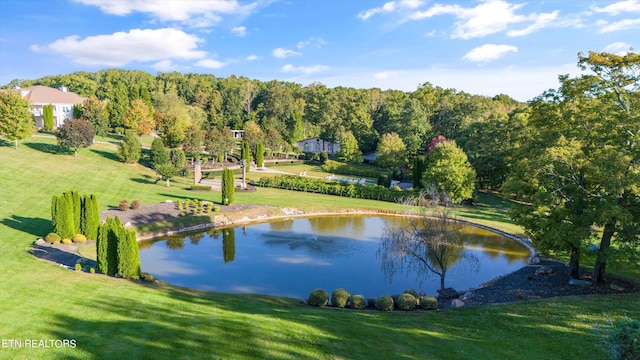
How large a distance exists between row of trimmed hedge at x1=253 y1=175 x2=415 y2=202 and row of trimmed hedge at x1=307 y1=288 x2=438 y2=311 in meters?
24.9

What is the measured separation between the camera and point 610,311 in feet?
45.1

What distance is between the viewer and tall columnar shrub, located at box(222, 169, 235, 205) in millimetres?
32562

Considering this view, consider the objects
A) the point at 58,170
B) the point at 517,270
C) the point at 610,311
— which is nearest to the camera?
the point at 610,311

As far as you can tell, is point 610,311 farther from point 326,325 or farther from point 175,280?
point 175,280

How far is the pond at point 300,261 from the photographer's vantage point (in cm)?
1911

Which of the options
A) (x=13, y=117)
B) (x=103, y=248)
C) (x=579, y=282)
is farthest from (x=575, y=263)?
(x=13, y=117)

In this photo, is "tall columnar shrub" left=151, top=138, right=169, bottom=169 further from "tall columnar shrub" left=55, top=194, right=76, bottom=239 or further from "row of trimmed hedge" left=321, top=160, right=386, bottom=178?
"row of trimmed hedge" left=321, top=160, right=386, bottom=178

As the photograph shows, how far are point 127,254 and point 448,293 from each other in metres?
15.4

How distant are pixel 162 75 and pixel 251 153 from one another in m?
80.2

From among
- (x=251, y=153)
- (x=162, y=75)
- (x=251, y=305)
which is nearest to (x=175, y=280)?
(x=251, y=305)

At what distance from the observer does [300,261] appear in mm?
22500

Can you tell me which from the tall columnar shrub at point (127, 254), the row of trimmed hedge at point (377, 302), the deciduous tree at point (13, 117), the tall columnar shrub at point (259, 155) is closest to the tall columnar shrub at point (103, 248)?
the tall columnar shrub at point (127, 254)

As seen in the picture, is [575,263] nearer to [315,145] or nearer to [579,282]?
[579,282]

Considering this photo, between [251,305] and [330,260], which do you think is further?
[330,260]
